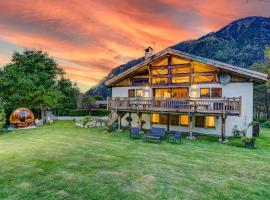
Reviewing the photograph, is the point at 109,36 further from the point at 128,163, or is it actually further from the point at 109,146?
the point at 128,163

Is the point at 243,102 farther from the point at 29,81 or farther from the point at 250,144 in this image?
the point at 29,81

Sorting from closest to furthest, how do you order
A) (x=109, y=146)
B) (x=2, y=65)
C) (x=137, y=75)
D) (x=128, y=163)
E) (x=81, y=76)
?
(x=128, y=163) → (x=109, y=146) → (x=137, y=75) → (x=2, y=65) → (x=81, y=76)

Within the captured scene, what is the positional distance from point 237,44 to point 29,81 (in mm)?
99560

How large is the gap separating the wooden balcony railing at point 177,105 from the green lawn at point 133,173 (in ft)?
11.3

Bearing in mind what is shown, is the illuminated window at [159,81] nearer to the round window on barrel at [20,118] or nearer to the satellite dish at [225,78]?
the satellite dish at [225,78]

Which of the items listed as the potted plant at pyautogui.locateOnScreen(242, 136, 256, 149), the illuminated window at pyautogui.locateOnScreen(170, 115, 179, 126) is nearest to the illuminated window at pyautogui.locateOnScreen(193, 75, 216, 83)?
the illuminated window at pyautogui.locateOnScreen(170, 115, 179, 126)

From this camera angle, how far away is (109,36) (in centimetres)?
3030

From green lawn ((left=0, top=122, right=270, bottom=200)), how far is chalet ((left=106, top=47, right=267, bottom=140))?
4.32 meters

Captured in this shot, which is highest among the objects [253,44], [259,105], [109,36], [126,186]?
[253,44]

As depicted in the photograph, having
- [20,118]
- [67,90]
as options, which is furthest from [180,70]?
[67,90]

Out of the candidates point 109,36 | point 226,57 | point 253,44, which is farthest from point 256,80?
point 253,44

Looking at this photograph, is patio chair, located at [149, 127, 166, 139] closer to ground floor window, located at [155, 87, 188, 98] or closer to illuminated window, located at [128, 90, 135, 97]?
ground floor window, located at [155, 87, 188, 98]

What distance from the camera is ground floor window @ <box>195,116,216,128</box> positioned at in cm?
1928

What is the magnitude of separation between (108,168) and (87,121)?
16008 mm
